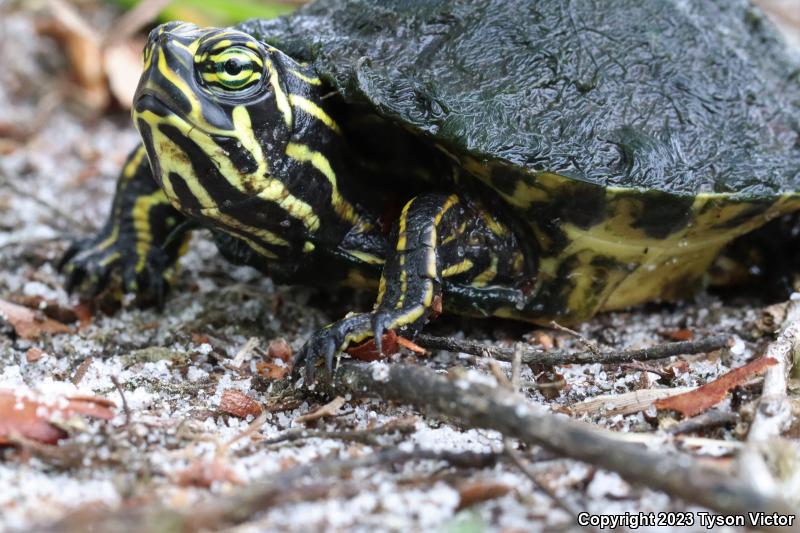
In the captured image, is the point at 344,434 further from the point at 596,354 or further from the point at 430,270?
the point at 596,354

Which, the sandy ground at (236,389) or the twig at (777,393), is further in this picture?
the twig at (777,393)

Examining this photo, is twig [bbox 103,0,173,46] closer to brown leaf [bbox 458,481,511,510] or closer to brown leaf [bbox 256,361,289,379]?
brown leaf [bbox 256,361,289,379]

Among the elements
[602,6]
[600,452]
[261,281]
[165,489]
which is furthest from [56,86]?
[600,452]

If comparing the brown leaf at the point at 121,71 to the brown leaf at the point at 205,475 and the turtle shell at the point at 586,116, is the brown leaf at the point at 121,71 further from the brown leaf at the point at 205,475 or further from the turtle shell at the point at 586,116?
the brown leaf at the point at 205,475

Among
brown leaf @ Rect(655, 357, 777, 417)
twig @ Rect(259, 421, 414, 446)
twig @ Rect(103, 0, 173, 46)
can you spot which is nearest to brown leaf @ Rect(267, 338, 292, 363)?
twig @ Rect(259, 421, 414, 446)

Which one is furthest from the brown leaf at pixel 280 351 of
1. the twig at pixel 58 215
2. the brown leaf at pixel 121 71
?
the brown leaf at pixel 121 71

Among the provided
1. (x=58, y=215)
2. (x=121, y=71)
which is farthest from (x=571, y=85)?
(x=121, y=71)
